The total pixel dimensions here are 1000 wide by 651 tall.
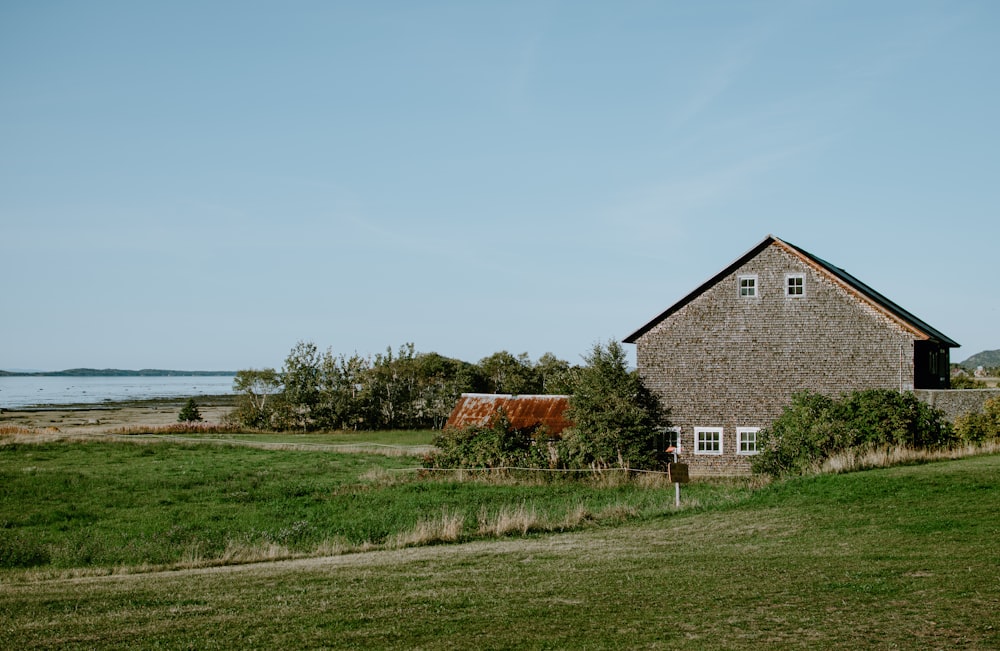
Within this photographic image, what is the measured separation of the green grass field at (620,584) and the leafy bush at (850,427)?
5.20 m

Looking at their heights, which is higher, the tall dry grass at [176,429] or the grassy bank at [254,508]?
the tall dry grass at [176,429]

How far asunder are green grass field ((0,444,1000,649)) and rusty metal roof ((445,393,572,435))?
13.5 metres

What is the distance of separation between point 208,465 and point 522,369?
47.0 meters

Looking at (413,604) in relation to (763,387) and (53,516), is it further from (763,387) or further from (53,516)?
(763,387)

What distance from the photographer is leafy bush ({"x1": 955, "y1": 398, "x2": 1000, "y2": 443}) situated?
96.9 feet

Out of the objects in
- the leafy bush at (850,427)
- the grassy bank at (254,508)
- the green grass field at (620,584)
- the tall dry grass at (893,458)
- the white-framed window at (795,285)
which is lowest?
the grassy bank at (254,508)

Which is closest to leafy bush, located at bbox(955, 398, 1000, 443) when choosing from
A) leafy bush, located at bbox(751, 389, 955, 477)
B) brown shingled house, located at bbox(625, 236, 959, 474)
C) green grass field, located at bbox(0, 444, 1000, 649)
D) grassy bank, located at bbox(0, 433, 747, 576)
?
leafy bush, located at bbox(751, 389, 955, 477)

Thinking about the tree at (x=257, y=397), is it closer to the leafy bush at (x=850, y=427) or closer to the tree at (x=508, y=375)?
the tree at (x=508, y=375)

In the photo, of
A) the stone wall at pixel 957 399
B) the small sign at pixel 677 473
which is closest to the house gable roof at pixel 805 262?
the stone wall at pixel 957 399

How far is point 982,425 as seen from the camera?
29.8 m

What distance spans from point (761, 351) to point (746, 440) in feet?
12.4

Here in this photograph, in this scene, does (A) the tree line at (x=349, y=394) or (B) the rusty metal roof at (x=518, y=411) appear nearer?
(B) the rusty metal roof at (x=518, y=411)

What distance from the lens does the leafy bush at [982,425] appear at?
29.5 metres

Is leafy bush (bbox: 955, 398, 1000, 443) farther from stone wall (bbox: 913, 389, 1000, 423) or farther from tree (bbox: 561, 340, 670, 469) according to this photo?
tree (bbox: 561, 340, 670, 469)
